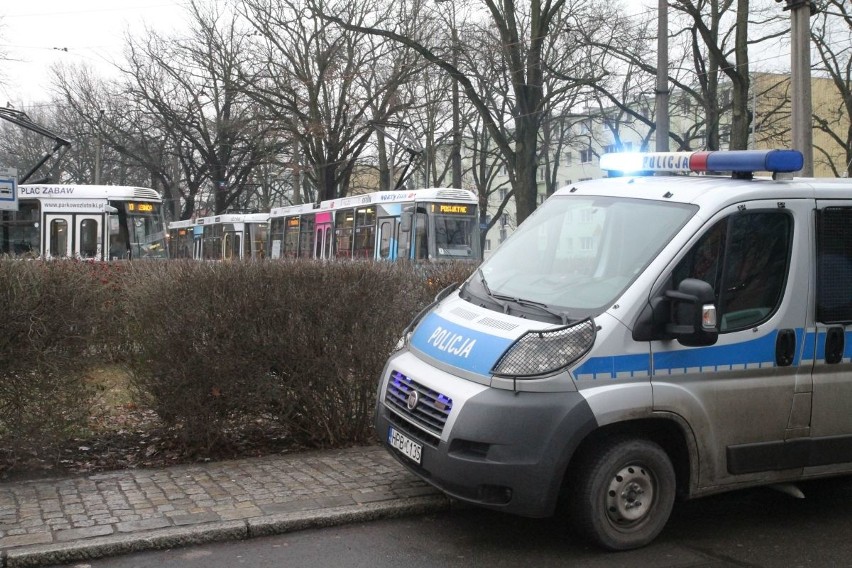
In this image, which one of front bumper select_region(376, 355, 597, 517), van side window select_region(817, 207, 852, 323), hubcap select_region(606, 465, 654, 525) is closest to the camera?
front bumper select_region(376, 355, 597, 517)

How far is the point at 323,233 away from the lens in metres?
26.4

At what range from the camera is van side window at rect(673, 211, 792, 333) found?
5449 millimetres

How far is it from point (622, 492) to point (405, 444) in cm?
137

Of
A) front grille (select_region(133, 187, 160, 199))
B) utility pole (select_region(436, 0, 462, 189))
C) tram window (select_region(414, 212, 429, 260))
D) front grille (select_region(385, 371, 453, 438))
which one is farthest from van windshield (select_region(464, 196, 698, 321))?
utility pole (select_region(436, 0, 462, 189))

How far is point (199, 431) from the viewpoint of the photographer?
7.05 m

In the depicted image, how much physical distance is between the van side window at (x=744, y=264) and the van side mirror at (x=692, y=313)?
0.19 metres

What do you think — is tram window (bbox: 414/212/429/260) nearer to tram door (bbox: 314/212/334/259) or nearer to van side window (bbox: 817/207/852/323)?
tram door (bbox: 314/212/334/259)

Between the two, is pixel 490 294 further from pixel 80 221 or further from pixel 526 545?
pixel 80 221

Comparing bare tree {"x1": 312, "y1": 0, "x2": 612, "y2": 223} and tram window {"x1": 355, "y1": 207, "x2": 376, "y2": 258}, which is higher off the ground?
bare tree {"x1": 312, "y1": 0, "x2": 612, "y2": 223}

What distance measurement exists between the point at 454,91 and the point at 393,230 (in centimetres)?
1335

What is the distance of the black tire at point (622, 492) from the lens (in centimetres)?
516

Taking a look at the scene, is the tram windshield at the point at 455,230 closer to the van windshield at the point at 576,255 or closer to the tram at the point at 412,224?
the tram at the point at 412,224

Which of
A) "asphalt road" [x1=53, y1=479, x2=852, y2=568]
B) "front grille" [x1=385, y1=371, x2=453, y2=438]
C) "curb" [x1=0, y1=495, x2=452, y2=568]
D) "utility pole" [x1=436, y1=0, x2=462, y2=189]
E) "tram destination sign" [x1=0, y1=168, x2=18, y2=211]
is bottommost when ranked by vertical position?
"asphalt road" [x1=53, y1=479, x2=852, y2=568]

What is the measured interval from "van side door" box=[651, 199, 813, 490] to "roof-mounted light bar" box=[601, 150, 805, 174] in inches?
11.2
